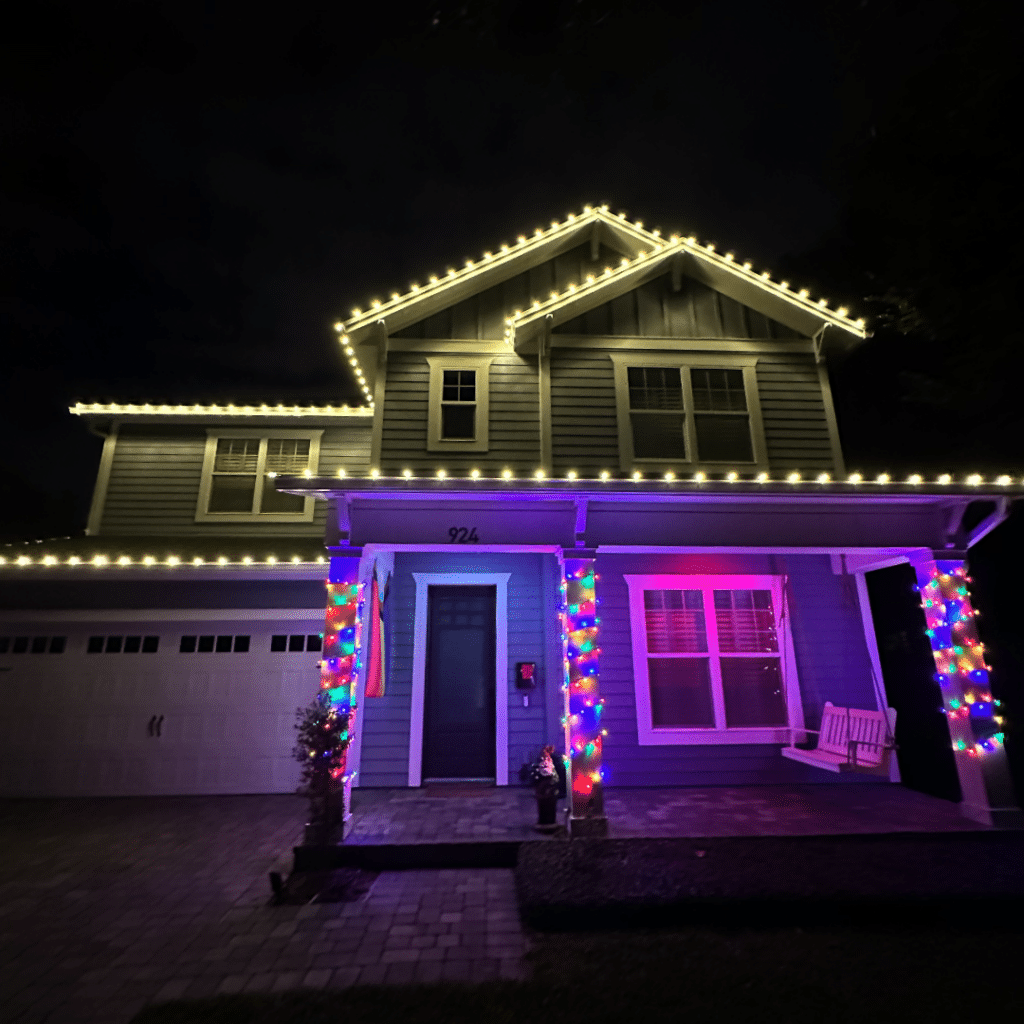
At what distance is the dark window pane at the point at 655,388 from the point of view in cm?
854

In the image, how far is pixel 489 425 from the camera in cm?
832

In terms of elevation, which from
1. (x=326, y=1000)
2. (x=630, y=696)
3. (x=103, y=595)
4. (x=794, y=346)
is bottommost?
(x=326, y=1000)

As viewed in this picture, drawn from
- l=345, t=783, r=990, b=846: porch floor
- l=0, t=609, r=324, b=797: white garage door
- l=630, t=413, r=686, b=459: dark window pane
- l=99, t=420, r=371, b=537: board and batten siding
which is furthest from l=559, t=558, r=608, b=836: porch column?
l=99, t=420, r=371, b=537: board and batten siding

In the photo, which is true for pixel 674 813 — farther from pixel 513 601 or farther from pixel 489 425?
pixel 489 425

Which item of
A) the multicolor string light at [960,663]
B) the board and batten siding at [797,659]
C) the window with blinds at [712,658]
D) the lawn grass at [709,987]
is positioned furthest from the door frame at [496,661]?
the multicolor string light at [960,663]

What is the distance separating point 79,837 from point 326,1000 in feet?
16.5

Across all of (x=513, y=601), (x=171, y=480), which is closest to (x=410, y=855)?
(x=513, y=601)

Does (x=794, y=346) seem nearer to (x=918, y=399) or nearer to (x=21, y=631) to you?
(x=918, y=399)

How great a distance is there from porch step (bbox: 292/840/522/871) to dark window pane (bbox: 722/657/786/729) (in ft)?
13.4

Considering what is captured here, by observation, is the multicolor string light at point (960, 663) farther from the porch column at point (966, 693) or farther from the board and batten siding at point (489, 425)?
the board and batten siding at point (489, 425)

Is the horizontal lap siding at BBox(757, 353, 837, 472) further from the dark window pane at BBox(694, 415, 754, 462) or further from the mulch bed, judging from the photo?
the mulch bed

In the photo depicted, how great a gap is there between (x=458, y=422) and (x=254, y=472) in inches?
187

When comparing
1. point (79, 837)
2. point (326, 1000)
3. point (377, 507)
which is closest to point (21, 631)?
point (79, 837)

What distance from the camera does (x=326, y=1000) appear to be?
11.4 ft
